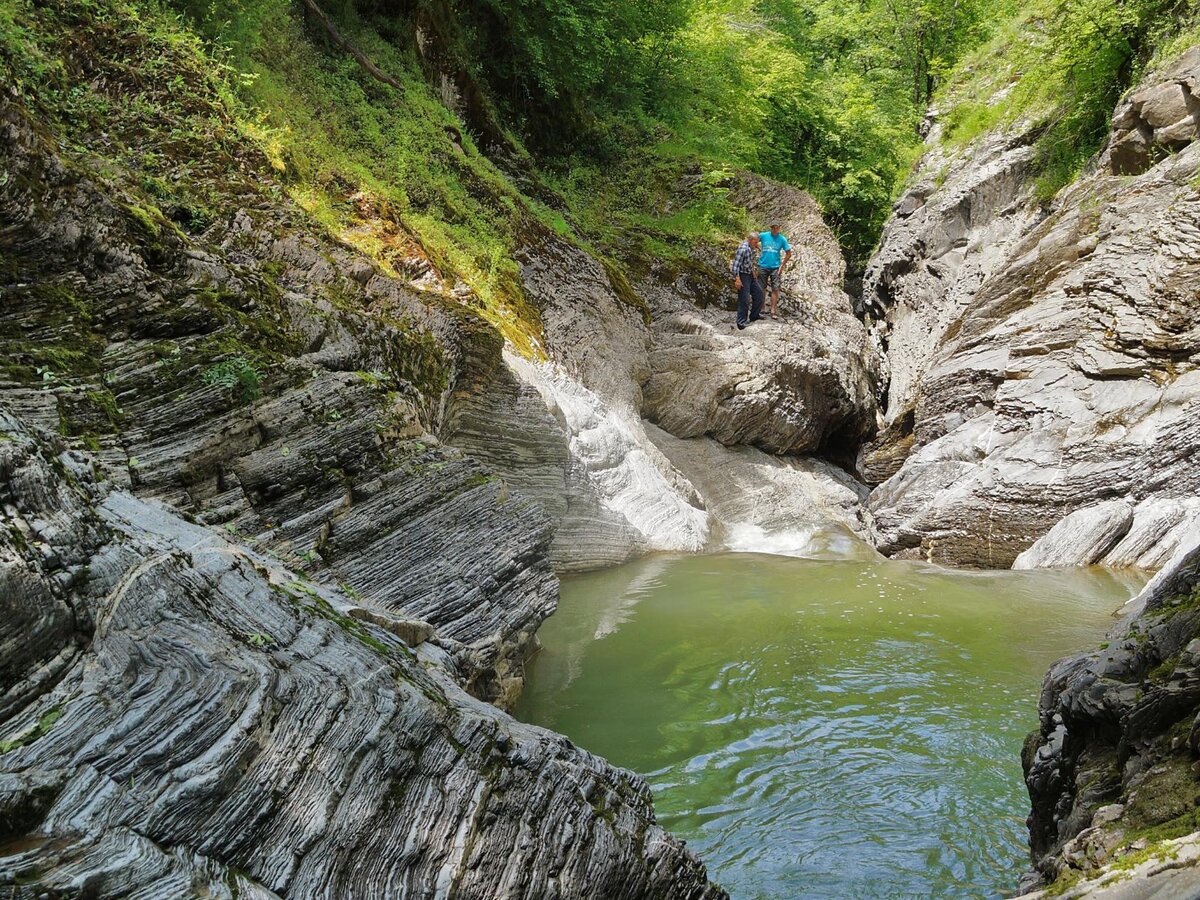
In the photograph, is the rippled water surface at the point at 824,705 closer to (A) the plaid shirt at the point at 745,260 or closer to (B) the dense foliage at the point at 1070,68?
(A) the plaid shirt at the point at 745,260

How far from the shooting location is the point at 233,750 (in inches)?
138

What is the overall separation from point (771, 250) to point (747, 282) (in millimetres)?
910

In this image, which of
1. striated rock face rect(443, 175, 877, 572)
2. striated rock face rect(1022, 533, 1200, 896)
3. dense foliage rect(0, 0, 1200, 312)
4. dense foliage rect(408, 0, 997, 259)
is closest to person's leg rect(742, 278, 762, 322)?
striated rock face rect(443, 175, 877, 572)

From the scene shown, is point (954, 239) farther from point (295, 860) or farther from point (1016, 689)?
point (295, 860)

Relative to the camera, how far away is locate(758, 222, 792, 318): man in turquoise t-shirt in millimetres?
18672

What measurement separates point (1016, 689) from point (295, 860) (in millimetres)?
6661

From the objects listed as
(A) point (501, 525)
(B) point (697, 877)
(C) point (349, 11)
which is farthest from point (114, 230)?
(C) point (349, 11)

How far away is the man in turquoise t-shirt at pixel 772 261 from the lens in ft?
61.3

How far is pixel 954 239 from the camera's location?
21.0 metres

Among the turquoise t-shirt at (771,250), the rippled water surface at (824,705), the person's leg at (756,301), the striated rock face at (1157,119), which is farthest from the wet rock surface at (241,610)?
the striated rock face at (1157,119)

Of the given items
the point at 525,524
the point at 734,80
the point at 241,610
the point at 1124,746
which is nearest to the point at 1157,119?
the point at 734,80

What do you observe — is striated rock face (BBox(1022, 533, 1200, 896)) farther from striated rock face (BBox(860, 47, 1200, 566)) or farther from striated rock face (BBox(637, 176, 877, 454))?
striated rock face (BBox(637, 176, 877, 454))

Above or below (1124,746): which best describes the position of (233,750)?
above

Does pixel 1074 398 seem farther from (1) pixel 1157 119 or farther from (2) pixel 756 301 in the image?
(2) pixel 756 301
